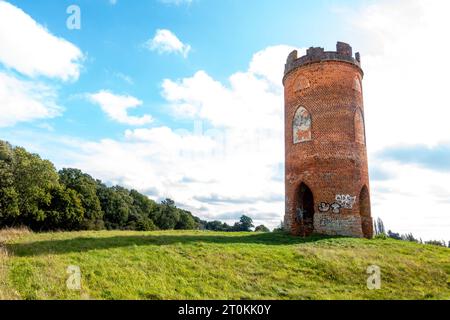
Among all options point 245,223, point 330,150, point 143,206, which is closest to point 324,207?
point 330,150

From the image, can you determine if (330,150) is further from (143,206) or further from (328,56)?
(143,206)

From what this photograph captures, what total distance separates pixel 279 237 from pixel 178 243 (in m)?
5.63

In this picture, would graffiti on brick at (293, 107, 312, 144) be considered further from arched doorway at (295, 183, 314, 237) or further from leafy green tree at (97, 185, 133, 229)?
leafy green tree at (97, 185, 133, 229)

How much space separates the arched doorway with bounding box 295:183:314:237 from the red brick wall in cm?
18

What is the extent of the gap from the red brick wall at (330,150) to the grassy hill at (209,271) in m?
3.79

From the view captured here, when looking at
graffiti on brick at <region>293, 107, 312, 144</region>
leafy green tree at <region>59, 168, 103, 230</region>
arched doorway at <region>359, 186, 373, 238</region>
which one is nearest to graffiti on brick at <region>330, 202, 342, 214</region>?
arched doorway at <region>359, 186, 373, 238</region>

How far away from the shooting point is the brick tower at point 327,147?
18.0 m

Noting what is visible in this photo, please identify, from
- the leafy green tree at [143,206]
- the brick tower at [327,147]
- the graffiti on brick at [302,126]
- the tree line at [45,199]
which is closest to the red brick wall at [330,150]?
the brick tower at [327,147]

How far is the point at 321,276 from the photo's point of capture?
35.6 ft

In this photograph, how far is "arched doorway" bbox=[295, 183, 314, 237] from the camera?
19484 millimetres

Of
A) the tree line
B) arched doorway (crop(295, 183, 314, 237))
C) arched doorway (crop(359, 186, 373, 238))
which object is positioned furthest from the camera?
the tree line

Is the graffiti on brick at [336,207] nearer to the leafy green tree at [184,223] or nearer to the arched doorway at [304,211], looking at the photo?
the arched doorway at [304,211]

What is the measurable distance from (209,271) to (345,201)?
9.91 meters
